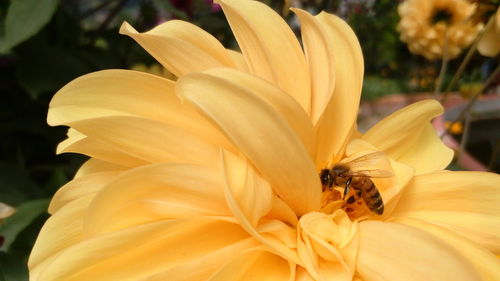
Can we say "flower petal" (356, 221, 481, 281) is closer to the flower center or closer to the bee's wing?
the bee's wing

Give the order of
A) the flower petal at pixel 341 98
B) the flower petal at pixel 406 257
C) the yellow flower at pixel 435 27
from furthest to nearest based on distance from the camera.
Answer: the yellow flower at pixel 435 27 < the flower petal at pixel 341 98 < the flower petal at pixel 406 257

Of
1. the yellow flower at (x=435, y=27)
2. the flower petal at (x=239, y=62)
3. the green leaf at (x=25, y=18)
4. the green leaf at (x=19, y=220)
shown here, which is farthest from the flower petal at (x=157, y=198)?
the yellow flower at (x=435, y=27)

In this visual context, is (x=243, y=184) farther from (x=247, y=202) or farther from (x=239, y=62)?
(x=239, y=62)

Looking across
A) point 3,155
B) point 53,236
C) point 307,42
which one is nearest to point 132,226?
point 53,236

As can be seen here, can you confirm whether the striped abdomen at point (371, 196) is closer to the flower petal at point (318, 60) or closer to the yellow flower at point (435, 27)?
the flower petal at point (318, 60)

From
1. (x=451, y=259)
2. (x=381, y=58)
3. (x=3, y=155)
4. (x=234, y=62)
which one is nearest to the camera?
(x=451, y=259)

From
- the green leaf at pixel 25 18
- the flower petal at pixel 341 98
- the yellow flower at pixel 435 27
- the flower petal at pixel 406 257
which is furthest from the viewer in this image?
the yellow flower at pixel 435 27

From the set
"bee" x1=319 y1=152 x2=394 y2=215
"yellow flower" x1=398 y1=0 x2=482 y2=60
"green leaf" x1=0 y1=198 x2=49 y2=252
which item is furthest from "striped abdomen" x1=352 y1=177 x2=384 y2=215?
"yellow flower" x1=398 y1=0 x2=482 y2=60

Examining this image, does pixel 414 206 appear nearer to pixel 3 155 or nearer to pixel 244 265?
pixel 244 265
